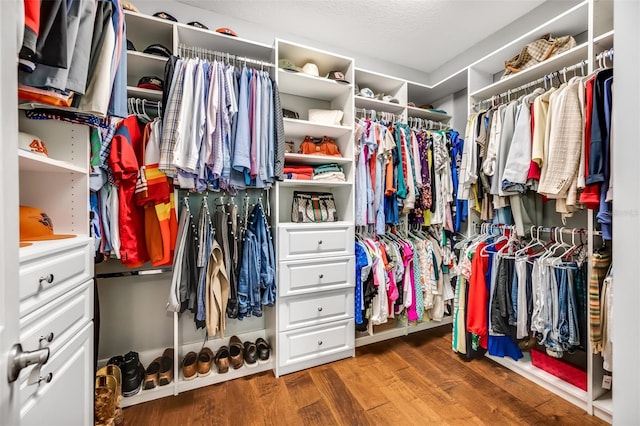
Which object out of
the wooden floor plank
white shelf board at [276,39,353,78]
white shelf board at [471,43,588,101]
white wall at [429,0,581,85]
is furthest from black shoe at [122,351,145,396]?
white wall at [429,0,581,85]

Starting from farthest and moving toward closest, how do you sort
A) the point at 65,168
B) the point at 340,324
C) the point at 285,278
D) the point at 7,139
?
1. the point at 340,324
2. the point at 285,278
3. the point at 65,168
4. the point at 7,139

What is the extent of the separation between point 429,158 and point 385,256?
3.09ft

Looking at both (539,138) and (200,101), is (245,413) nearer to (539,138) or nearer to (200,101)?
(200,101)

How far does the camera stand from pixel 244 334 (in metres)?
2.09

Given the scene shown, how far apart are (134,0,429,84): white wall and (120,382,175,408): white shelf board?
2.51 meters

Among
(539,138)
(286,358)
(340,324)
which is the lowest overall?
(286,358)

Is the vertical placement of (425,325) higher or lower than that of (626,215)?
lower

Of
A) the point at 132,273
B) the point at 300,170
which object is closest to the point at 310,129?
the point at 300,170

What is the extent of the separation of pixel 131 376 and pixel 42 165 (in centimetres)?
131

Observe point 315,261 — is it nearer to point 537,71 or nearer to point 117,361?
point 117,361

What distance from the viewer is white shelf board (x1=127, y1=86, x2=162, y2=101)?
1.57m

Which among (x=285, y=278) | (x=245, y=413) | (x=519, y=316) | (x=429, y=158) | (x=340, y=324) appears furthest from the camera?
(x=429, y=158)

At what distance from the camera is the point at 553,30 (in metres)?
1.68

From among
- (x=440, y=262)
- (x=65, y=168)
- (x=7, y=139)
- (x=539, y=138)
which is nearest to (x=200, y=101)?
(x=65, y=168)
